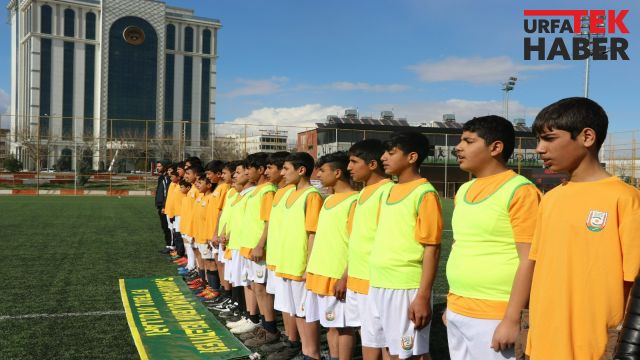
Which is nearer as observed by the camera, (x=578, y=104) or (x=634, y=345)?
(x=634, y=345)

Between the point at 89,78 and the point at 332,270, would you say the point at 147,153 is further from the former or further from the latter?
the point at 89,78

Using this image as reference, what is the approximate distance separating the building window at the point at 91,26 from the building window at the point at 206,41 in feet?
55.8

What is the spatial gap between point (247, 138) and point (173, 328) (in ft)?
87.7

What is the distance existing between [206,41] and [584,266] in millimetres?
93789

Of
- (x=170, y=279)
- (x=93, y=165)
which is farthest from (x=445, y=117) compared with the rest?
(x=170, y=279)

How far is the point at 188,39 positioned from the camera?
88250 millimetres

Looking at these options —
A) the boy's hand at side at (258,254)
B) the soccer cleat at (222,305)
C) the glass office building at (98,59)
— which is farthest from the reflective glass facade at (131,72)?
the boy's hand at side at (258,254)

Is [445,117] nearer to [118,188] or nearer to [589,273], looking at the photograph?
[118,188]

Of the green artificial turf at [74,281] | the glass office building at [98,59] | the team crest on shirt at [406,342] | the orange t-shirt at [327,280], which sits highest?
the glass office building at [98,59]

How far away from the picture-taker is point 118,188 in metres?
32.9

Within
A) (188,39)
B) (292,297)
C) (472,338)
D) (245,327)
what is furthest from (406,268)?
(188,39)

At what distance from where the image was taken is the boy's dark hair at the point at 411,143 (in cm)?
337

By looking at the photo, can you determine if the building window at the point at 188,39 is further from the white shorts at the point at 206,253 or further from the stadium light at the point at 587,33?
the white shorts at the point at 206,253

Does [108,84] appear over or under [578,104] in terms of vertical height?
over
